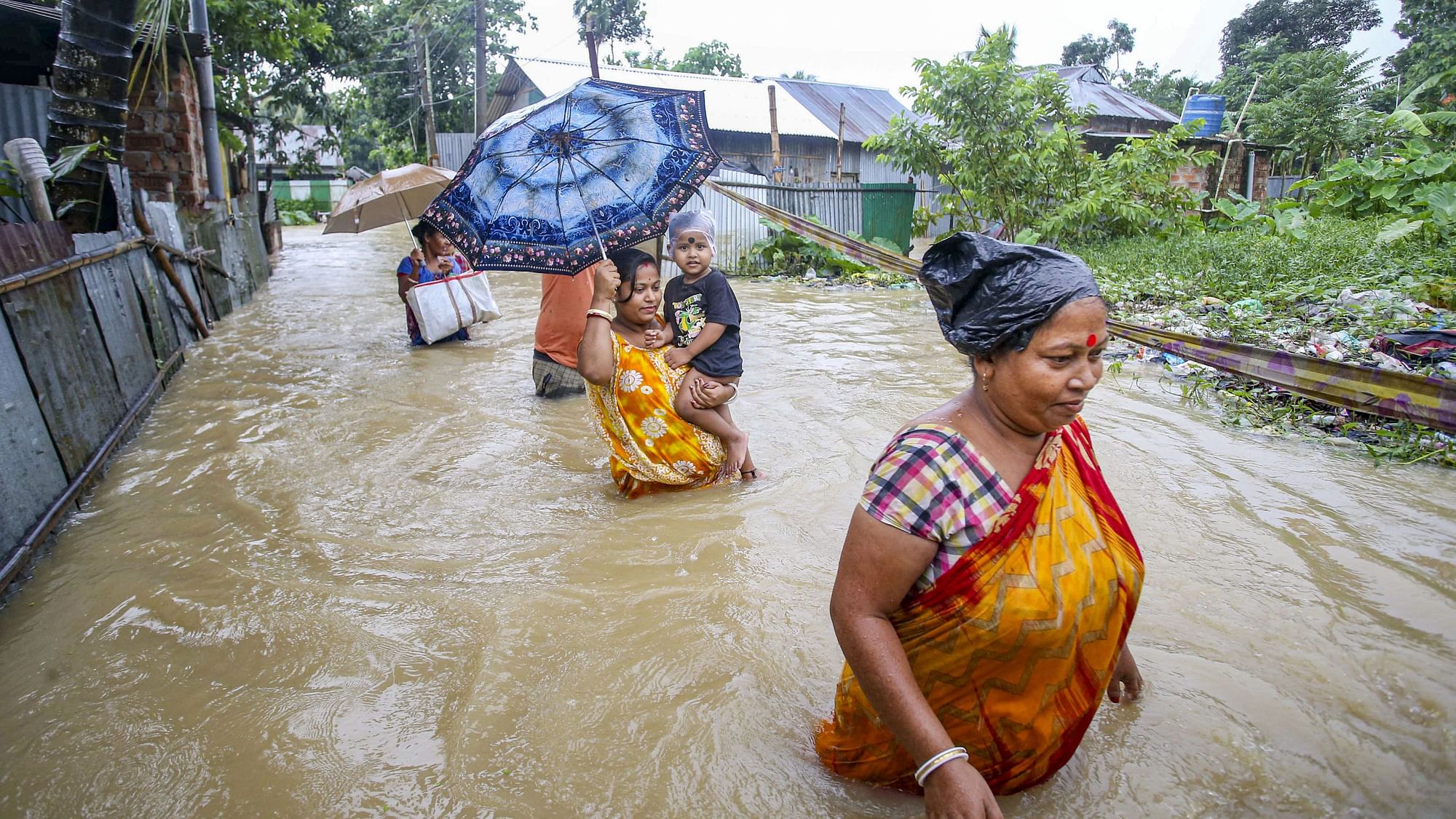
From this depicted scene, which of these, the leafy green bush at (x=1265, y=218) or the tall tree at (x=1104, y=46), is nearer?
the leafy green bush at (x=1265, y=218)

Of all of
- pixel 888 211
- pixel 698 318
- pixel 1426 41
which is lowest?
pixel 888 211

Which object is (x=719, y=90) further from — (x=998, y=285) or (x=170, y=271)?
(x=998, y=285)

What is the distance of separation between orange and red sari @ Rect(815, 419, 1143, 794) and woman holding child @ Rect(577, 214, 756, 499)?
226 centimetres

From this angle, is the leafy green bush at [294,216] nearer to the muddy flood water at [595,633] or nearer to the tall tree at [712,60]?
the tall tree at [712,60]


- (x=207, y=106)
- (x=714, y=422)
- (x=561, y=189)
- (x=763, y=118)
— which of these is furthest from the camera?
(x=763, y=118)

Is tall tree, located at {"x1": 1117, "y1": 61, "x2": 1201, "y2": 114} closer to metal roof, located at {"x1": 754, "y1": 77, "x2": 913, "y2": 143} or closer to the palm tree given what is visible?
metal roof, located at {"x1": 754, "y1": 77, "x2": 913, "y2": 143}

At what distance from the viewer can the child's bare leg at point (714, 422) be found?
4.11m

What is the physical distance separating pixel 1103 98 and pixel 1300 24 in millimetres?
21362

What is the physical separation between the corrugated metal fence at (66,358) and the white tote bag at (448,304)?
1877mm

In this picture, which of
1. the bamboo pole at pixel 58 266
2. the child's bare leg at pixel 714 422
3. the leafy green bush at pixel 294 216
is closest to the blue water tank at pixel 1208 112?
the child's bare leg at pixel 714 422

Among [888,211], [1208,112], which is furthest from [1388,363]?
[1208,112]

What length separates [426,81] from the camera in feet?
84.2

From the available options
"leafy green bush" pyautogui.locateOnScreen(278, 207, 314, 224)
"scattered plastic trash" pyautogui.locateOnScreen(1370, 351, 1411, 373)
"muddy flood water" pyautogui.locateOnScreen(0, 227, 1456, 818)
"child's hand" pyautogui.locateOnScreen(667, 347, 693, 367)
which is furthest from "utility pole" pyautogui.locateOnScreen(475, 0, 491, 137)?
"scattered plastic trash" pyautogui.locateOnScreen(1370, 351, 1411, 373)

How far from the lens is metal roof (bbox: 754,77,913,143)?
22.4m
